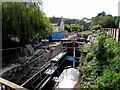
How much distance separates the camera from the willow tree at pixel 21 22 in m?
5.27

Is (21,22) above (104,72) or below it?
above

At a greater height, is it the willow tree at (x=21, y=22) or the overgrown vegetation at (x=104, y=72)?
the willow tree at (x=21, y=22)

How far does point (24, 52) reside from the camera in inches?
209

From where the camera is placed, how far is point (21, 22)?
5.67 metres

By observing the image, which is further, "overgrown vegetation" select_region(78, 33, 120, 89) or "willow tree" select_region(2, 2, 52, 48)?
"willow tree" select_region(2, 2, 52, 48)

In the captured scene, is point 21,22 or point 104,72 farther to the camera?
point 21,22

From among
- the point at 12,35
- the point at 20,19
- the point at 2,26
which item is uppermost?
the point at 20,19

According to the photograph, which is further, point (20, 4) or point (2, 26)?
point (20, 4)

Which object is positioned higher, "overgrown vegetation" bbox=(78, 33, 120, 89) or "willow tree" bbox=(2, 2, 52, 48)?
"willow tree" bbox=(2, 2, 52, 48)

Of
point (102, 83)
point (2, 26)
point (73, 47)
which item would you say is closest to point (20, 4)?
point (2, 26)

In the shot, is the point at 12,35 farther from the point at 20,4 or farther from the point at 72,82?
the point at 72,82

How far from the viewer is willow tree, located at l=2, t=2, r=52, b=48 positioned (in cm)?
527

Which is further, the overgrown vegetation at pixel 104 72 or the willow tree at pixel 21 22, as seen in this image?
the willow tree at pixel 21 22

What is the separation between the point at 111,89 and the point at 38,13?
19.6ft
